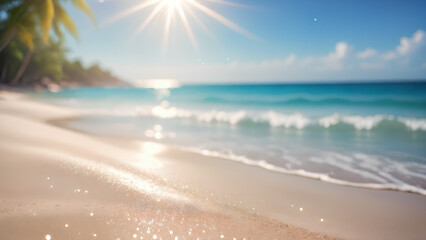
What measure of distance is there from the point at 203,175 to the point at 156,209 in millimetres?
1259

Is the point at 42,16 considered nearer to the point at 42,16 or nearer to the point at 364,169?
the point at 42,16

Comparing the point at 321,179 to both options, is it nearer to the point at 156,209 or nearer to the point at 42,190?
the point at 156,209

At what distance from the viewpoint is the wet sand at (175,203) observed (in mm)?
2059

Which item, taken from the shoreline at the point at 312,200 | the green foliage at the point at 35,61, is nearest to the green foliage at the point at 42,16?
the shoreline at the point at 312,200

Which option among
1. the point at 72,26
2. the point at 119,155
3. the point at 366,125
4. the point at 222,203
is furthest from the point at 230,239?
the point at 72,26

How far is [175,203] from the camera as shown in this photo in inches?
101

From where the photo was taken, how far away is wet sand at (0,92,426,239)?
2059 millimetres

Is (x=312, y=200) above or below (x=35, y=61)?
below

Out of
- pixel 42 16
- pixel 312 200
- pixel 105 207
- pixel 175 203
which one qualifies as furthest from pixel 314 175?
pixel 42 16

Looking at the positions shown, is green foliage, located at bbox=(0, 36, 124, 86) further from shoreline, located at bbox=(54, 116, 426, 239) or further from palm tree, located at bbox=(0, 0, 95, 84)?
shoreline, located at bbox=(54, 116, 426, 239)

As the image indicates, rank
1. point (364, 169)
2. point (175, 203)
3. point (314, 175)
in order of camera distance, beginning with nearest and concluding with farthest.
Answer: point (175, 203) → point (314, 175) → point (364, 169)

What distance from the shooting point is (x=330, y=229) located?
232 centimetres

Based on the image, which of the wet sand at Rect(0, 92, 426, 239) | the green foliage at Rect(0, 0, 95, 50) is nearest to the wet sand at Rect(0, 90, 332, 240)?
the wet sand at Rect(0, 92, 426, 239)

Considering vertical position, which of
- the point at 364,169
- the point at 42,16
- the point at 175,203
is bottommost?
the point at 364,169
